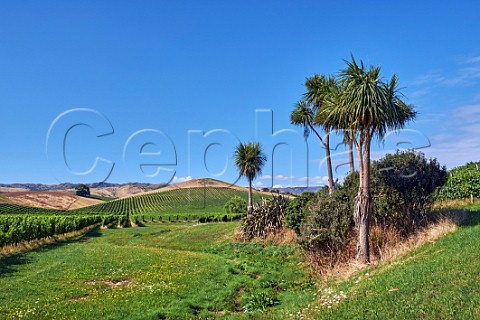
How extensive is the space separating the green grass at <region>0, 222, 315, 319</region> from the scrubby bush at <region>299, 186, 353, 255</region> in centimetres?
167

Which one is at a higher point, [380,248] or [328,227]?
[328,227]

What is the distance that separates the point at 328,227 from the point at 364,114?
238 inches

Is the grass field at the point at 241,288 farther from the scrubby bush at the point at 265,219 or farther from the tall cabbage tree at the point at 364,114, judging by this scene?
the scrubby bush at the point at 265,219

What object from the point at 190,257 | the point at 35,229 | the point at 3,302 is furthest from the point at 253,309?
the point at 35,229

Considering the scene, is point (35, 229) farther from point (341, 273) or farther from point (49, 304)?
point (341, 273)

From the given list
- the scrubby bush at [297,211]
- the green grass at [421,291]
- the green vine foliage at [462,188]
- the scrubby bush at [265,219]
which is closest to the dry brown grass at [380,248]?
the green grass at [421,291]

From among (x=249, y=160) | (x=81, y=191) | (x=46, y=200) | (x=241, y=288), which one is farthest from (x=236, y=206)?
(x=81, y=191)

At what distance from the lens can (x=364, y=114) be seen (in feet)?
58.4

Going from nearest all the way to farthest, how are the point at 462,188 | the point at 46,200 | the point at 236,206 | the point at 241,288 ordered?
1. the point at 241,288
2. the point at 462,188
3. the point at 236,206
4. the point at 46,200

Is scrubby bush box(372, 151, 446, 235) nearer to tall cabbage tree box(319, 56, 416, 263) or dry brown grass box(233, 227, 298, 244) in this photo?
tall cabbage tree box(319, 56, 416, 263)

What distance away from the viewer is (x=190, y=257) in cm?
2573

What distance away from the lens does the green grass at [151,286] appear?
1243 centimetres

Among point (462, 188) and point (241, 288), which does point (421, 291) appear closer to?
point (241, 288)

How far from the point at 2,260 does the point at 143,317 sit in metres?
18.1
